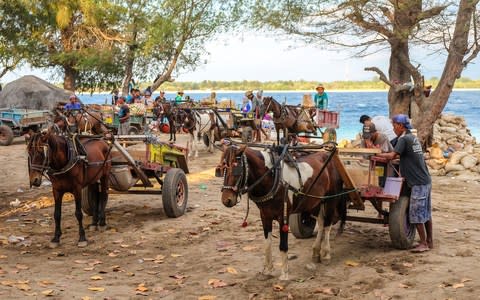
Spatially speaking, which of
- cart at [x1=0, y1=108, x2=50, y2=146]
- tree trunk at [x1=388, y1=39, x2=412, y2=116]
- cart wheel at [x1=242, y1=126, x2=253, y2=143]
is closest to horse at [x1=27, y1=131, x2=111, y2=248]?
cart wheel at [x1=242, y1=126, x2=253, y2=143]

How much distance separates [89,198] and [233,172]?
5.51 metres

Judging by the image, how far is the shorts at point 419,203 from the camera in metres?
8.87

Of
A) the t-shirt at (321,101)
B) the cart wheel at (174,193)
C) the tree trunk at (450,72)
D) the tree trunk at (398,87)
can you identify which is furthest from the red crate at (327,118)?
the cart wheel at (174,193)

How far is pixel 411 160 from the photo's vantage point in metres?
8.84

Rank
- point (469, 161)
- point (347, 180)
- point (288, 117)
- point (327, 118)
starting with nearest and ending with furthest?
point (347, 180)
point (469, 161)
point (288, 117)
point (327, 118)

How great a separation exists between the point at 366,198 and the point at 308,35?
11215 mm

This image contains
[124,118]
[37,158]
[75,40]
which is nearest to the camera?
[37,158]

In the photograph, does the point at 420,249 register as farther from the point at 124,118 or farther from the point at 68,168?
the point at 124,118

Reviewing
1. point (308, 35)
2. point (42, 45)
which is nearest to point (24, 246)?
point (308, 35)

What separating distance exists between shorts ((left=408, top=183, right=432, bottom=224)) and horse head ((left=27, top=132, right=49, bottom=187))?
218 inches

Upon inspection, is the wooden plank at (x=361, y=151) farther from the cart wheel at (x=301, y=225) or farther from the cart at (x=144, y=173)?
the cart at (x=144, y=173)

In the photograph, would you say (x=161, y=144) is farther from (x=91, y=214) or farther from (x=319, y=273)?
(x=319, y=273)

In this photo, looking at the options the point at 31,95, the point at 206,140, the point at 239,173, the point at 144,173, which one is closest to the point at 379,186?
the point at 239,173

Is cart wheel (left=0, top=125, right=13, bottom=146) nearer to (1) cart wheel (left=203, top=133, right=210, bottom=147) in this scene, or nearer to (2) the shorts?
(1) cart wheel (left=203, top=133, right=210, bottom=147)
